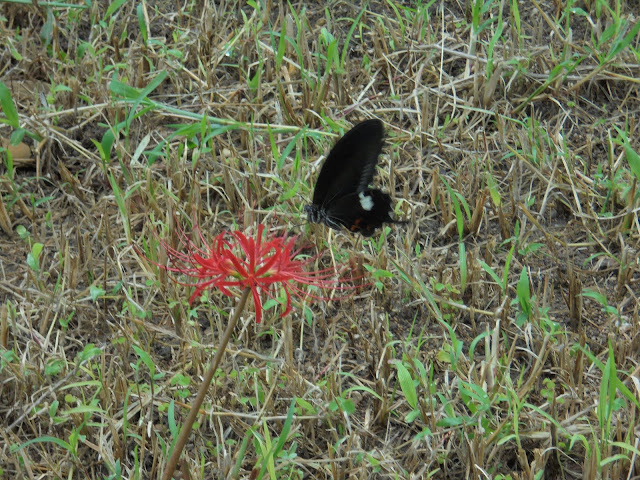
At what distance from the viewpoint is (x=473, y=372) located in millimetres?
2611

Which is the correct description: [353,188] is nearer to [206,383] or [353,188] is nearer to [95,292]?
[95,292]

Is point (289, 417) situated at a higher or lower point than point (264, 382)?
higher

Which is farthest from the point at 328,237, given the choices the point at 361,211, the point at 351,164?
the point at 351,164

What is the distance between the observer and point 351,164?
2842 millimetres

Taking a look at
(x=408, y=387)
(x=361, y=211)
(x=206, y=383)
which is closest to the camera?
(x=206, y=383)

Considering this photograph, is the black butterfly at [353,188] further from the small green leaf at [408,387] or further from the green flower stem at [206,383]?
the green flower stem at [206,383]

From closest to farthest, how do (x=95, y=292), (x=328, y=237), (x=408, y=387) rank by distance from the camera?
1. (x=408, y=387)
2. (x=95, y=292)
3. (x=328, y=237)

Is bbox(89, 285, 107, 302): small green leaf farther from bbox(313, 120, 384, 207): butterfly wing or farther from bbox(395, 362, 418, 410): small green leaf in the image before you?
bbox(395, 362, 418, 410): small green leaf

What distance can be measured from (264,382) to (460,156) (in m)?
1.42

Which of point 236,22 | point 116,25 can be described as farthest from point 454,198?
point 116,25

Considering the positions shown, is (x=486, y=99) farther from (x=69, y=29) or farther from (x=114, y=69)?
(x=69, y=29)

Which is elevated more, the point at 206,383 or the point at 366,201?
the point at 206,383

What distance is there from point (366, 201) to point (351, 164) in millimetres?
158

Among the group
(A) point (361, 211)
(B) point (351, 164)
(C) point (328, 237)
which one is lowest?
(C) point (328, 237)
